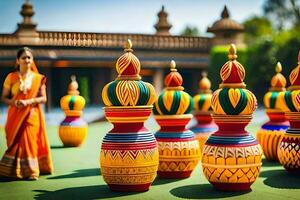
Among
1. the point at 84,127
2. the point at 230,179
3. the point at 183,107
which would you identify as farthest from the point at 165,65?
the point at 230,179

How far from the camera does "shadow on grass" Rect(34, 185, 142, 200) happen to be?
6.38 m

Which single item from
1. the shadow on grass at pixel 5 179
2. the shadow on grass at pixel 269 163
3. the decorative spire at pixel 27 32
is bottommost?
the shadow on grass at pixel 269 163

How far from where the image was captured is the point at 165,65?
89.7ft

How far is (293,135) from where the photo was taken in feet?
25.2

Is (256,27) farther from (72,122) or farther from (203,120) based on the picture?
(203,120)

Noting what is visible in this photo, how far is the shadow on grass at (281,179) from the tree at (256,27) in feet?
174

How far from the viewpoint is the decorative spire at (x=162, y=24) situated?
3058cm

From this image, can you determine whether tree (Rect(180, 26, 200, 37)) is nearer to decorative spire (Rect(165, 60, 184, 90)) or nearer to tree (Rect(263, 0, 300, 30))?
tree (Rect(263, 0, 300, 30))

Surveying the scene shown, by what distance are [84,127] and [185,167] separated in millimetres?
5433

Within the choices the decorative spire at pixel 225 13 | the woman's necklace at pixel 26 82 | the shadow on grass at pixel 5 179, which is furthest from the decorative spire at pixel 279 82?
the decorative spire at pixel 225 13

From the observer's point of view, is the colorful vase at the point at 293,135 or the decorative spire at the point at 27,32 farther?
the decorative spire at the point at 27,32

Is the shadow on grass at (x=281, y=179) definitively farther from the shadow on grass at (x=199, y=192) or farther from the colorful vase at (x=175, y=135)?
the colorful vase at (x=175, y=135)

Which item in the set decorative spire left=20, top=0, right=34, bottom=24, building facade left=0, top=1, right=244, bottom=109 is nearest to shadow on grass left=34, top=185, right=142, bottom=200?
building facade left=0, top=1, right=244, bottom=109

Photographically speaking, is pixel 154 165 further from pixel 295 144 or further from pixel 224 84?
pixel 295 144
